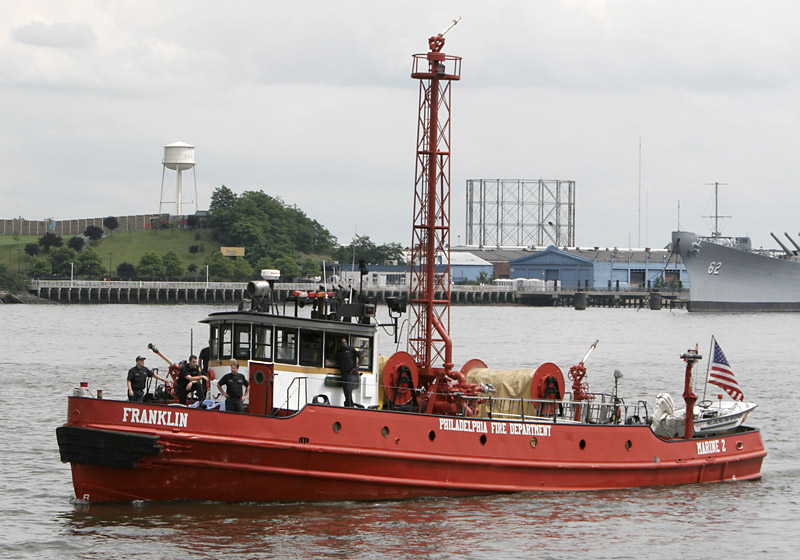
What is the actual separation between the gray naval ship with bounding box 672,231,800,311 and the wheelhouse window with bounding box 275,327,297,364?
4340 inches

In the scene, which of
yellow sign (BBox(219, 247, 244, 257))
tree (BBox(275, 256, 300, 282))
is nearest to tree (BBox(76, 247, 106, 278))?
yellow sign (BBox(219, 247, 244, 257))

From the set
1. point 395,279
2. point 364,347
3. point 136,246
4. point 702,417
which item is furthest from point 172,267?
point 364,347

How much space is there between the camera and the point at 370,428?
21.1 metres

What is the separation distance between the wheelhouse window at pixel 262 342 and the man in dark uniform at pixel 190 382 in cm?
104

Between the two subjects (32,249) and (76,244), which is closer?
(32,249)

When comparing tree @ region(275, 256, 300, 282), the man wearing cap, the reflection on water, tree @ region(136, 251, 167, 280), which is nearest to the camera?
the reflection on water

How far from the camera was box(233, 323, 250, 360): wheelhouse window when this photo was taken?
71.4ft

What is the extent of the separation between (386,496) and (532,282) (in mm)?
140528

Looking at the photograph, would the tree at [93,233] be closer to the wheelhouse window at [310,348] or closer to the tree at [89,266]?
the tree at [89,266]

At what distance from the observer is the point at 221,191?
546ft

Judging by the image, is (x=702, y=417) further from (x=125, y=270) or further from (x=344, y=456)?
(x=125, y=270)

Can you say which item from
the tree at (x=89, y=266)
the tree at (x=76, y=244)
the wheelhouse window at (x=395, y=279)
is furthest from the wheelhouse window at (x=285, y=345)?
the tree at (x=76, y=244)

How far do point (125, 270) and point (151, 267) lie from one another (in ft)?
21.3

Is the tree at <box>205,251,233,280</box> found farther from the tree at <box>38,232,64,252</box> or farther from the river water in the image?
the river water
